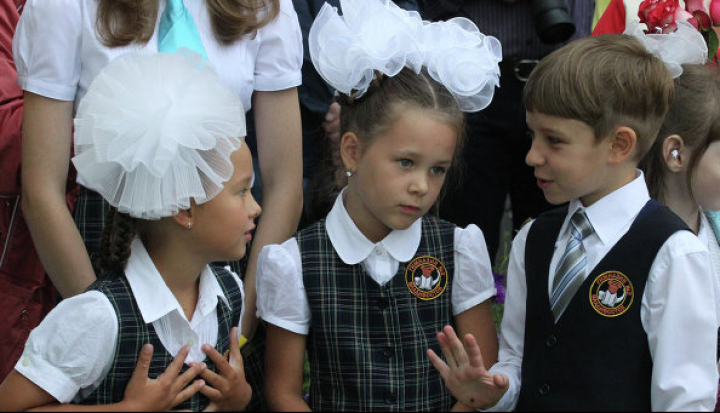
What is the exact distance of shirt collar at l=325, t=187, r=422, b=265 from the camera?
97.7 inches

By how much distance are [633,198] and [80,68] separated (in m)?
1.52

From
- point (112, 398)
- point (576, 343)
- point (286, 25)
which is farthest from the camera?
point (286, 25)

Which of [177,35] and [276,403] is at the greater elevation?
[177,35]

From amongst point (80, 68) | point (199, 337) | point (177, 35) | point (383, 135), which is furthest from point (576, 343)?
point (80, 68)

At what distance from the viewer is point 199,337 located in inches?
89.0

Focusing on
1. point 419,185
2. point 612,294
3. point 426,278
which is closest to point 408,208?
point 419,185

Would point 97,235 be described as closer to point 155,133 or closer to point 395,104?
point 155,133

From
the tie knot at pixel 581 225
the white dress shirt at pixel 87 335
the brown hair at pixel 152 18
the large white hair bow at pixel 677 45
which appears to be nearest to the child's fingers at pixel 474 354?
the tie knot at pixel 581 225

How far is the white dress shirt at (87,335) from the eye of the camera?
79.4 inches

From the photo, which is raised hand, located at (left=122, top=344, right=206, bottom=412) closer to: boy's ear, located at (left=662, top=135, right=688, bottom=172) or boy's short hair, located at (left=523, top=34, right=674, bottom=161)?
boy's short hair, located at (left=523, top=34, right=674, bottom=161)

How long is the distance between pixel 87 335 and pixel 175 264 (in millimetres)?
309

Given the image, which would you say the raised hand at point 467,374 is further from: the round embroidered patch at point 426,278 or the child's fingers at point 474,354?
the round embroidered patch at point 426,278

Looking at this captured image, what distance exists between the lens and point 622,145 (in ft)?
7.79

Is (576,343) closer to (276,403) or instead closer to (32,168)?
(276,403)
